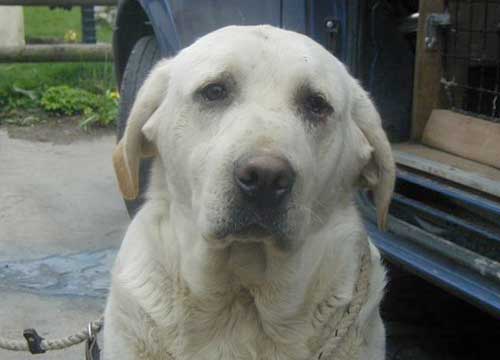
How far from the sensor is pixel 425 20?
3.74 meters

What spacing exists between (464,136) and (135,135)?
1.56 m

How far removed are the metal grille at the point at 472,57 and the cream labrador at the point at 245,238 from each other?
1.15 m

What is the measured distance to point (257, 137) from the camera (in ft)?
7.71

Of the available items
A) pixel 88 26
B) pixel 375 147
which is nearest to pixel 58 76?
pixel 88 26

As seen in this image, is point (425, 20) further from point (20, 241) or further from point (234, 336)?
point (20, 241)

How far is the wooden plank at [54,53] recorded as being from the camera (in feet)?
28.1

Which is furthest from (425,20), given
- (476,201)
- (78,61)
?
(78,61)

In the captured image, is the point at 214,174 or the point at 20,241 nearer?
the point at 214,174

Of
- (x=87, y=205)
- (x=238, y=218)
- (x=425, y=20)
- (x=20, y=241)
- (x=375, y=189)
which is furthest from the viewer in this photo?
(x=87, y=205)

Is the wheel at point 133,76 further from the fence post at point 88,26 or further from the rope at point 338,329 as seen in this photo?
the fence post at point 88,26

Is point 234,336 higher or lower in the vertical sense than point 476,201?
lower

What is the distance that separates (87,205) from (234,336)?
10.9 ft

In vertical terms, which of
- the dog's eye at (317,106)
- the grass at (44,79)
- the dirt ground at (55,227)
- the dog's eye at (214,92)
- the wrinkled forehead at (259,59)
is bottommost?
the dirt ground at (55,227)

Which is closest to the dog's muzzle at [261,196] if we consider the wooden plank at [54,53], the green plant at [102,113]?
the green plant at [102,113]
